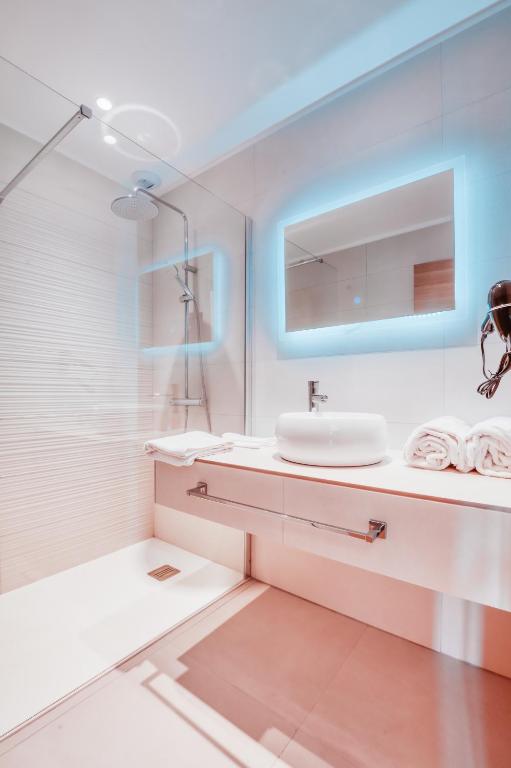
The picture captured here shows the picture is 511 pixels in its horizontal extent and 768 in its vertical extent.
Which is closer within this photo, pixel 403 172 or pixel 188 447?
pixel 188 447

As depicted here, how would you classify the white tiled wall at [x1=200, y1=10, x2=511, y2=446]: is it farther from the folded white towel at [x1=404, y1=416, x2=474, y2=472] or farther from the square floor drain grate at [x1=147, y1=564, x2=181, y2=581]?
the square floor drain grate at [x1=147, y1=564, x2=181, y2=581]

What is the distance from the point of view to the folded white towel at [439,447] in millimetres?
1031

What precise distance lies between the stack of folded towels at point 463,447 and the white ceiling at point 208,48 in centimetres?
149

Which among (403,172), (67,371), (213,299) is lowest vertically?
Answer: (67,371)

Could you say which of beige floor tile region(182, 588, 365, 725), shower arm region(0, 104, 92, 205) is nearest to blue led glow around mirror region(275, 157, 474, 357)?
shower arm region(0, 104, 92, 205)

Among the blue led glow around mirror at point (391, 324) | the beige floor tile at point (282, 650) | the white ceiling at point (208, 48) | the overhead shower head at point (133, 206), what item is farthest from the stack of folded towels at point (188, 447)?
the white ceiling at point (208, 48)

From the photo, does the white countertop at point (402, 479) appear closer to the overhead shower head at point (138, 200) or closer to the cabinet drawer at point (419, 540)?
the cabinet drawer at point (419, 540)

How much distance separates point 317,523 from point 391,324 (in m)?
0.88

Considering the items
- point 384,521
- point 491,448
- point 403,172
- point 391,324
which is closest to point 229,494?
point 384,521

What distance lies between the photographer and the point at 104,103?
1.75 meters

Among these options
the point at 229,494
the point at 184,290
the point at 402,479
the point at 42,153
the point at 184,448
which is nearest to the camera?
the point at 402,479

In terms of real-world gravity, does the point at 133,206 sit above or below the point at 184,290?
above

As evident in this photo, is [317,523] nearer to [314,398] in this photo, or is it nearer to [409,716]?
[314,398]

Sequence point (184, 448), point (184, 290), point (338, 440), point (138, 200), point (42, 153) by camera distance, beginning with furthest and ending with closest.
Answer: point (184, 290) < point (138, 200) < point (42, 153) < point (184, 448) < point (338, 440)
